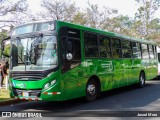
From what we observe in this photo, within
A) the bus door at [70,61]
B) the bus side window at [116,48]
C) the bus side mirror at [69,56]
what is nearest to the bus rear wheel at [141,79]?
the bus side window at [116,48]

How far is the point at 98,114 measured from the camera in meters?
→ 8.34

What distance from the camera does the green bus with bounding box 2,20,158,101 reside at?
879 centimetres

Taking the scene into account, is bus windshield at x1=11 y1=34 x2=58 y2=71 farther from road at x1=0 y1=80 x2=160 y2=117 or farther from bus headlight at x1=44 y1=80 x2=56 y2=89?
road at x1=0 y1=80 x2=160 y2=117

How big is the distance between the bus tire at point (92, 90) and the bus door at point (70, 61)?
0.94 m

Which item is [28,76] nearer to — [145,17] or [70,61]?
[70,61]

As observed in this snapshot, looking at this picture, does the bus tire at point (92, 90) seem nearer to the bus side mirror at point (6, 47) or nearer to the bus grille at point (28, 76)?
the bus grille at point (28, 76)

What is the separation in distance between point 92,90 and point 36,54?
299 cm

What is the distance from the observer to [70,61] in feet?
30.8

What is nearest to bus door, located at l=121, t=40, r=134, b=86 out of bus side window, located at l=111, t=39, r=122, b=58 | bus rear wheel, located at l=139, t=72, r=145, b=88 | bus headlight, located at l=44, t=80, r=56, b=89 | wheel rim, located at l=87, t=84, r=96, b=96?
bus side window, located at l=111, t=39, r=122, b=58

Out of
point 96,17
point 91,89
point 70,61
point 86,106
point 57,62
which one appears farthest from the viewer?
point 96,17

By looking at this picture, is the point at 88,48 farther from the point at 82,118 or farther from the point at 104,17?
the point at 104,17

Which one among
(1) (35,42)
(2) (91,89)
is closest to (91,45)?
(2) (91,89)

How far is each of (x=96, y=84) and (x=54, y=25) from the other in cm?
338

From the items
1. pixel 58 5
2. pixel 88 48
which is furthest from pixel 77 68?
pixel 58 5
